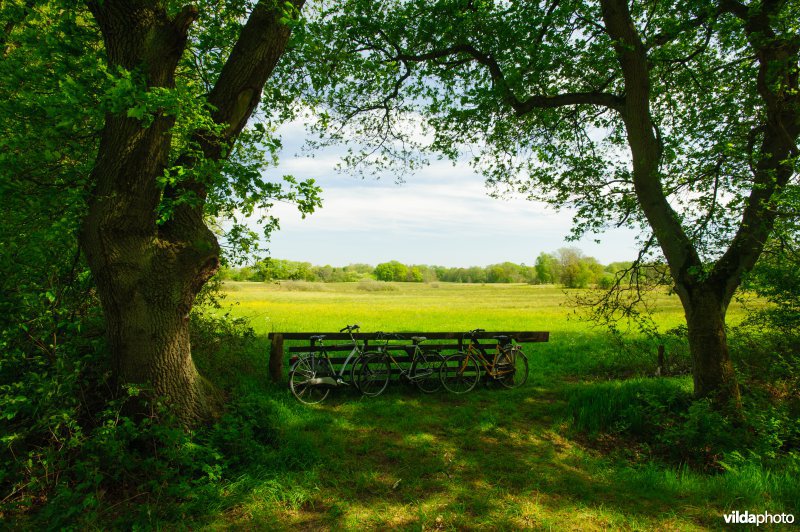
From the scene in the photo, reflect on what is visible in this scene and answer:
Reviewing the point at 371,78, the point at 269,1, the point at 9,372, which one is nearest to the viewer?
the point at 9,372

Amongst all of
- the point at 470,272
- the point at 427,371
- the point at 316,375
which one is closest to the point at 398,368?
the point at 427,371

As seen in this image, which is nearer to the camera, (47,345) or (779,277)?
(47,345)

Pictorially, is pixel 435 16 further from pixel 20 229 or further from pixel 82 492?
pixel 82 492

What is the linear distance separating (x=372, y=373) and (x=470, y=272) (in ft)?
360

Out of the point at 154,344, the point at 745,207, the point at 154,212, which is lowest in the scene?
the point at 154,344

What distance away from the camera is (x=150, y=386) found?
475 centimetres

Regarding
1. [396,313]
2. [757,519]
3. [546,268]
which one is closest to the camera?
[757,519]

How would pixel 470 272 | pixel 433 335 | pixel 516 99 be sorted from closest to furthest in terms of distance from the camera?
pixel 516 99
pixel 433 335
pixel 470 272

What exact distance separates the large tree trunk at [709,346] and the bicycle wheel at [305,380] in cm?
680

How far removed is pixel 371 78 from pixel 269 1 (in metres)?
4.87

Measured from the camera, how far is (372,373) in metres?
8.40

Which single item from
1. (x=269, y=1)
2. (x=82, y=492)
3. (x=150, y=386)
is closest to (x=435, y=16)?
(x=269, y=1)

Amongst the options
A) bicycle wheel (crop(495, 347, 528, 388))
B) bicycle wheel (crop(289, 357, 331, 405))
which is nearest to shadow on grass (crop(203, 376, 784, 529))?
A: bicycle wheel (crop(289, 357, 331, 405))

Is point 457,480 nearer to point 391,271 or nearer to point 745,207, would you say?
point 745,207
